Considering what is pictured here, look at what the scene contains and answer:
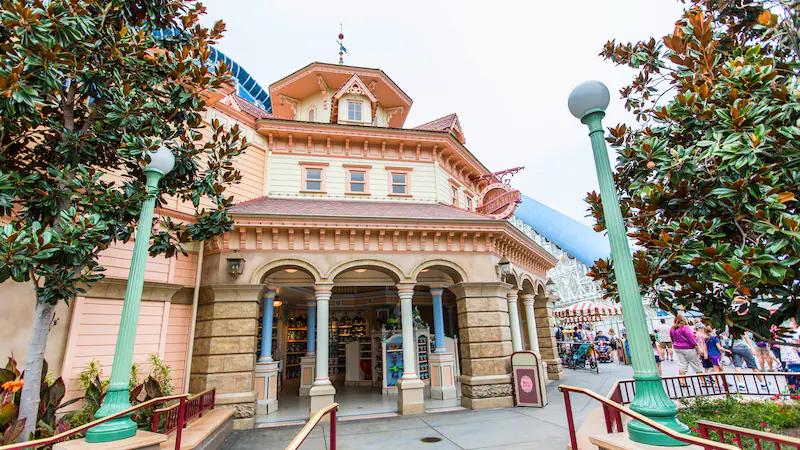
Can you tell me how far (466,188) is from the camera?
1650cm

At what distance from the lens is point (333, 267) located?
10.6 m

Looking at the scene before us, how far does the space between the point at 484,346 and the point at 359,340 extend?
7.61 meters

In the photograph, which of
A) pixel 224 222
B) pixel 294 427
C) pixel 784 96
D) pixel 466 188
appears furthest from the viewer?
pixel 466 188

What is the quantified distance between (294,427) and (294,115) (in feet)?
42.7

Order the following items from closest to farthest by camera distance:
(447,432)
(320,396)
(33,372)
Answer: (33,372) < (447,432) < (320,396)

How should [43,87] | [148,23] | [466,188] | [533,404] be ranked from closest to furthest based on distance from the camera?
1. [43,87]
2. [148,23]
3. [533,404]
4. [466,188]

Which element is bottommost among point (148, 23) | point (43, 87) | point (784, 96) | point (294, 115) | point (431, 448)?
point (431, 448)

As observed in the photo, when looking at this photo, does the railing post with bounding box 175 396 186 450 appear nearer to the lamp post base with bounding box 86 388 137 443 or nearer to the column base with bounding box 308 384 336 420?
the lamp post base with bounding box 86 388 137 443

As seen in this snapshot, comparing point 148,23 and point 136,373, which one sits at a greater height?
point 148,23

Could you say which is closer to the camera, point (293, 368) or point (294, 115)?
point (294, 115)

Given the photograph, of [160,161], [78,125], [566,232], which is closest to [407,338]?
[160,161]

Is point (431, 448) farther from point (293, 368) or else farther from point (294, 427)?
point (293, 368)

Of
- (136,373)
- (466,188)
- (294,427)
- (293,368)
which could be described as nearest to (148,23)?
(136,373)

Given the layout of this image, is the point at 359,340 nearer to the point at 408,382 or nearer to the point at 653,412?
the point at 408,382
